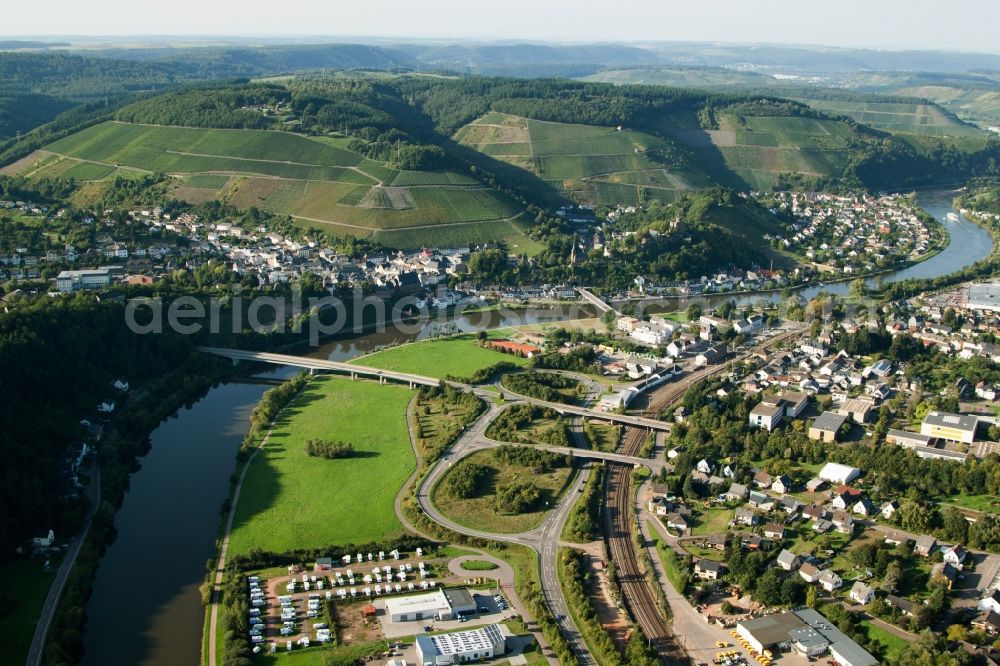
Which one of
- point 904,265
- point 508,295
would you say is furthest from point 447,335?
point 904,265

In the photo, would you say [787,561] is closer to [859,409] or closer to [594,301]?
[859,409]

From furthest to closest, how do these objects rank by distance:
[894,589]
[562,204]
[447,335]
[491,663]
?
[562,204] → [447,335] → [894,589] → [491,663]

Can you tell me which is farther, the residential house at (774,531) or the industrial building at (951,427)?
the industrial building at (951,427)

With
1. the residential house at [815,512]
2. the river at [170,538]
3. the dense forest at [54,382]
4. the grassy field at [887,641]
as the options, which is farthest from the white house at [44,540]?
the residential house at [815,512]

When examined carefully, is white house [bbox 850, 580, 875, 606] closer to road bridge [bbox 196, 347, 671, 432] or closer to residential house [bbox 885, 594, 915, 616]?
residential house [bbox 885, 594, 915, 616]

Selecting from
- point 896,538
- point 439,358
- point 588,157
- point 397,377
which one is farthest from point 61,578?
point 588,157

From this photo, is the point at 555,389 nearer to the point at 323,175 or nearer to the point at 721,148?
the point at 323,175

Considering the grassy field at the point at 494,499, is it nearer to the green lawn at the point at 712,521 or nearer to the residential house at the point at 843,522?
the green lawn at the point at 712,521
